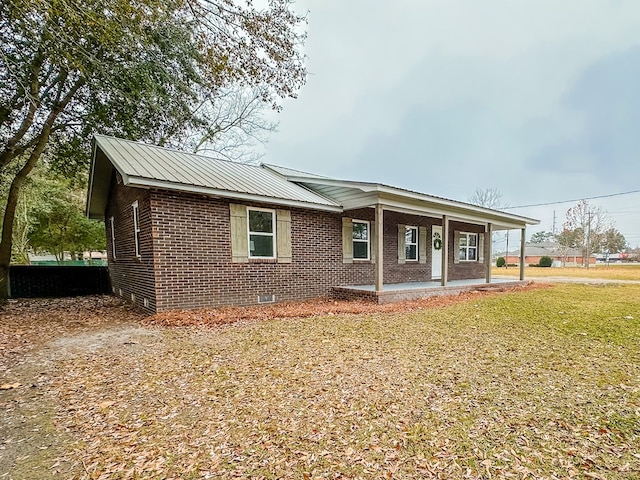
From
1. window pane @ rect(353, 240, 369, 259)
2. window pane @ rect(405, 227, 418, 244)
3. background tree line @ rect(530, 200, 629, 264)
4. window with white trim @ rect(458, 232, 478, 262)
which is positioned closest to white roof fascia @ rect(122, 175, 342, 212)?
window pane @ rect(353, 240, 369, 259)

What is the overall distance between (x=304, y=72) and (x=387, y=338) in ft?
18.4

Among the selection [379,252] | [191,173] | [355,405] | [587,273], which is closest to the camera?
[355,405]

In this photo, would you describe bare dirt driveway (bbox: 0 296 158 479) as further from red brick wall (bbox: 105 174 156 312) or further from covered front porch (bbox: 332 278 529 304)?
covered front porch (bbox: 332 278 529 304)

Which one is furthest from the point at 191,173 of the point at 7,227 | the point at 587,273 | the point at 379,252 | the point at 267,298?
the point at 587,273

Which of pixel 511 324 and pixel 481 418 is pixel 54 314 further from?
pixel 511 324

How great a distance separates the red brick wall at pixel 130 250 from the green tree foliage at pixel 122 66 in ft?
7.56

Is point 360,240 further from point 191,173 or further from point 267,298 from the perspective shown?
point 191,173

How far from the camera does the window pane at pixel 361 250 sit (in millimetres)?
10695

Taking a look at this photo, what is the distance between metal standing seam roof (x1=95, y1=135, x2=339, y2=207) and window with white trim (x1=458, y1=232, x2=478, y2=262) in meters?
7.82

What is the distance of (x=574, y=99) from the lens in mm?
16969

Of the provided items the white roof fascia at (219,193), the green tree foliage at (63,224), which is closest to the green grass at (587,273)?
the white roof fascia at (219,193)

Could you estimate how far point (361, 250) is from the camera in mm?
10844

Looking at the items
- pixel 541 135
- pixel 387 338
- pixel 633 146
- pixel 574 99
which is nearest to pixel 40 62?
pixel 387 338

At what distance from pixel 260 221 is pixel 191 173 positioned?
2.07 meters
